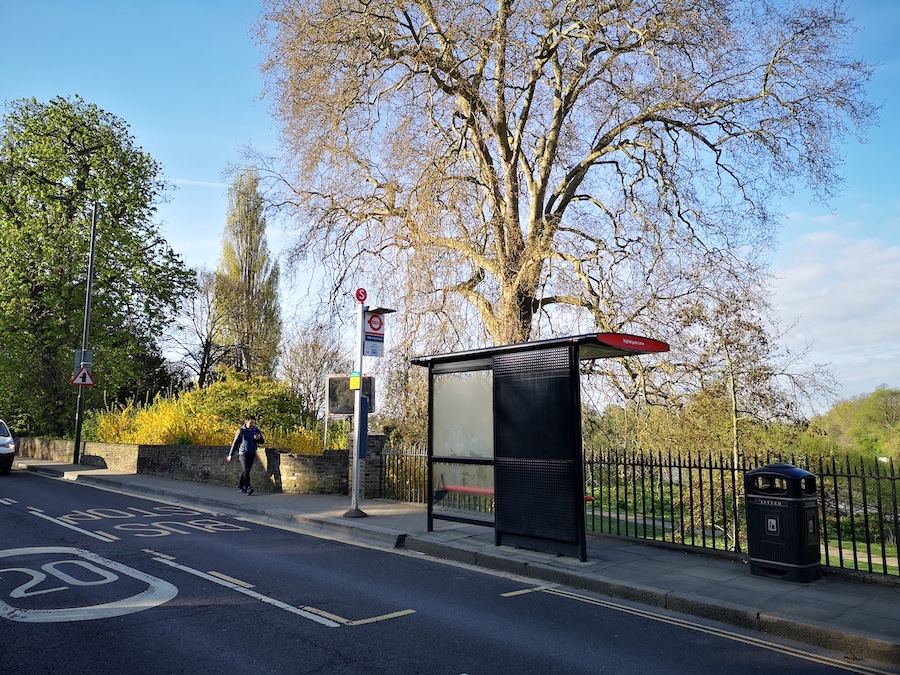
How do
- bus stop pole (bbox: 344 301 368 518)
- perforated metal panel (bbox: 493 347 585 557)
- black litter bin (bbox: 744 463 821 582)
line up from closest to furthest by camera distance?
black litter bin (bbox: 744 463 821 582) → perforated metal panel (bbox: 493 347 585 557) → bus stop pole (bbox: 344 301 368 518)

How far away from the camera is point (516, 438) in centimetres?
908

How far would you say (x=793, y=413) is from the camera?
1385 centimetres

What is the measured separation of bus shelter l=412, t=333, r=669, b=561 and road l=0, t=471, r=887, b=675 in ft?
3.46

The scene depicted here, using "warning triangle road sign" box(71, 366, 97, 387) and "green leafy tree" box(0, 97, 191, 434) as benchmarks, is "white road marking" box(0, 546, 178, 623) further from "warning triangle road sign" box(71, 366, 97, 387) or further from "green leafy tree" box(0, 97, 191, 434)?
"green leafy tree" box(0, 97, 191, 434)

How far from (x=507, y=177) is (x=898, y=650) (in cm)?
1246

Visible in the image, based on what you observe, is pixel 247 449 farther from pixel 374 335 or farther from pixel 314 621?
pixel 314 621

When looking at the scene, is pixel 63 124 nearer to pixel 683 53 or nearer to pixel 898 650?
pixel 683 53

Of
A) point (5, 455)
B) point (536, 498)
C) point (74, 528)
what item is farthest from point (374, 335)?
point (5, 455)

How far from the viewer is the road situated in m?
4.81

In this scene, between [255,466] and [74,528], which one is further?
[255,466]

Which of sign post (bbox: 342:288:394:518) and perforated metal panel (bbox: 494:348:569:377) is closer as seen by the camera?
perforated metal panel (bbox: 494:348:569:377)

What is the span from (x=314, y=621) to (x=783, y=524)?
17.2 ft

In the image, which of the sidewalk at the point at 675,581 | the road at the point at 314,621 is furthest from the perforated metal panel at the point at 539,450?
the road at the point at 314,621

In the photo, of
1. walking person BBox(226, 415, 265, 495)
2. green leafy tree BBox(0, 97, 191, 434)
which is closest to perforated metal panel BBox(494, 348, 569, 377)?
walking person BBox(226, 415, 265, 495)
